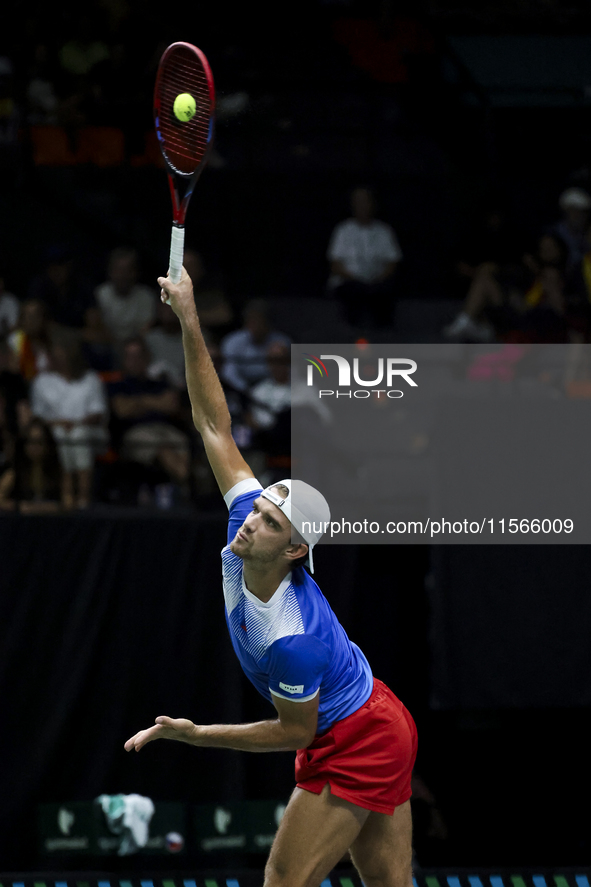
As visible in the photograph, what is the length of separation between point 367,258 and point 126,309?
6.52 feet

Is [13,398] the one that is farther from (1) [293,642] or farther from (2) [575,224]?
(2) [575,224]

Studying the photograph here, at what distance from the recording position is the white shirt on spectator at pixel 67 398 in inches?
305

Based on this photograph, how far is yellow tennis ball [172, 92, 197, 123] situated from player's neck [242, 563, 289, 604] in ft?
5.75

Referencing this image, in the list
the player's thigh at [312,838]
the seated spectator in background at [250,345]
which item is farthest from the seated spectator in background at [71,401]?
the player's thigh at [312,838]

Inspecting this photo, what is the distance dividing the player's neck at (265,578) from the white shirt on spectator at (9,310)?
5.21m

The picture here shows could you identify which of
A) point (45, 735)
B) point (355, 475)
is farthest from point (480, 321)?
point (45, 735)

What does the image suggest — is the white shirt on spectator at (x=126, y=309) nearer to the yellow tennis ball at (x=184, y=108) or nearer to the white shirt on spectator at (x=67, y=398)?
the white shirt on spectator at (x=67, y=398)

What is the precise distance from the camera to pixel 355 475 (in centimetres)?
732

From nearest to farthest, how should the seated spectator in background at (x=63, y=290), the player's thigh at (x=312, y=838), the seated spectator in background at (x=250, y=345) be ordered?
1. the player's thigh at (x=312, y=838)
2. the seated spectator in background at (x=250, y=345)
3. the seated spectator in background at (x=63, y=290)

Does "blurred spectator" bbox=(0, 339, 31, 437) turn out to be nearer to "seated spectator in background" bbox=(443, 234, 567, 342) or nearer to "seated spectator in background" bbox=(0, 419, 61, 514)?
"seated spectator in background" bbox=(0, 419, 61, 514)

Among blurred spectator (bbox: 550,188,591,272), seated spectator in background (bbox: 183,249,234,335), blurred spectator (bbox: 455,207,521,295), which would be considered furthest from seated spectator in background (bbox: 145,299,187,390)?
blurred spectator (bbox: 550,188,591,272)

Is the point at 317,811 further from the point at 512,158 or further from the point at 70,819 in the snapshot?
the point at 512,158

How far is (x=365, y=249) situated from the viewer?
30.7 ft

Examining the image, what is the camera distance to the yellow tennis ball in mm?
4488
